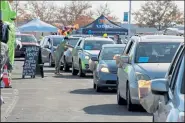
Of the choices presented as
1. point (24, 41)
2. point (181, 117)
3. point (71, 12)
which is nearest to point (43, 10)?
point (71, 12)

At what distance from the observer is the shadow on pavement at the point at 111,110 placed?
12.8 meters

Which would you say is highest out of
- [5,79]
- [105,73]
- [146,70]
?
[146,70]

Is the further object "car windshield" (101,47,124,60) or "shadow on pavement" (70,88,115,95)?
"car windshield" (101,47,124,60)

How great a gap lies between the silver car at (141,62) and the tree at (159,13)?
51.5 meters

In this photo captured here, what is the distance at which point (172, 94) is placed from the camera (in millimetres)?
6980

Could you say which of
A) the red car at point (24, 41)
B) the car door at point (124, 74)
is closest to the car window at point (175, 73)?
the car door at point (124, 74)

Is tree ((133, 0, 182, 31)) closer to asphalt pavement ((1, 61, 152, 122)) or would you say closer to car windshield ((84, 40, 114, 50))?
car windshield ((84, 40, 114, 50))

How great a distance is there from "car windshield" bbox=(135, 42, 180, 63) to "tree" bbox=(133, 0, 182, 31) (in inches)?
2033

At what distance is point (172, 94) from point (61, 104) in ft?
25.8

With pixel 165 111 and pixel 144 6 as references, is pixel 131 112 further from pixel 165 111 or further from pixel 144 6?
pixel 144 6

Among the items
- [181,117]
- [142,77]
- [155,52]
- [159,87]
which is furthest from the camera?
[155,52]

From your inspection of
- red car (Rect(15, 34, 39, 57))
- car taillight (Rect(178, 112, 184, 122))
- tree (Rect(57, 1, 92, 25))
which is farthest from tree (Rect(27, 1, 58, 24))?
car taillight (Rect(178, 112, 184, 122))

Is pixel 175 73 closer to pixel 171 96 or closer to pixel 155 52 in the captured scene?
pixel 171 96

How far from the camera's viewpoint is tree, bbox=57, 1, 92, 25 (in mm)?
84188
